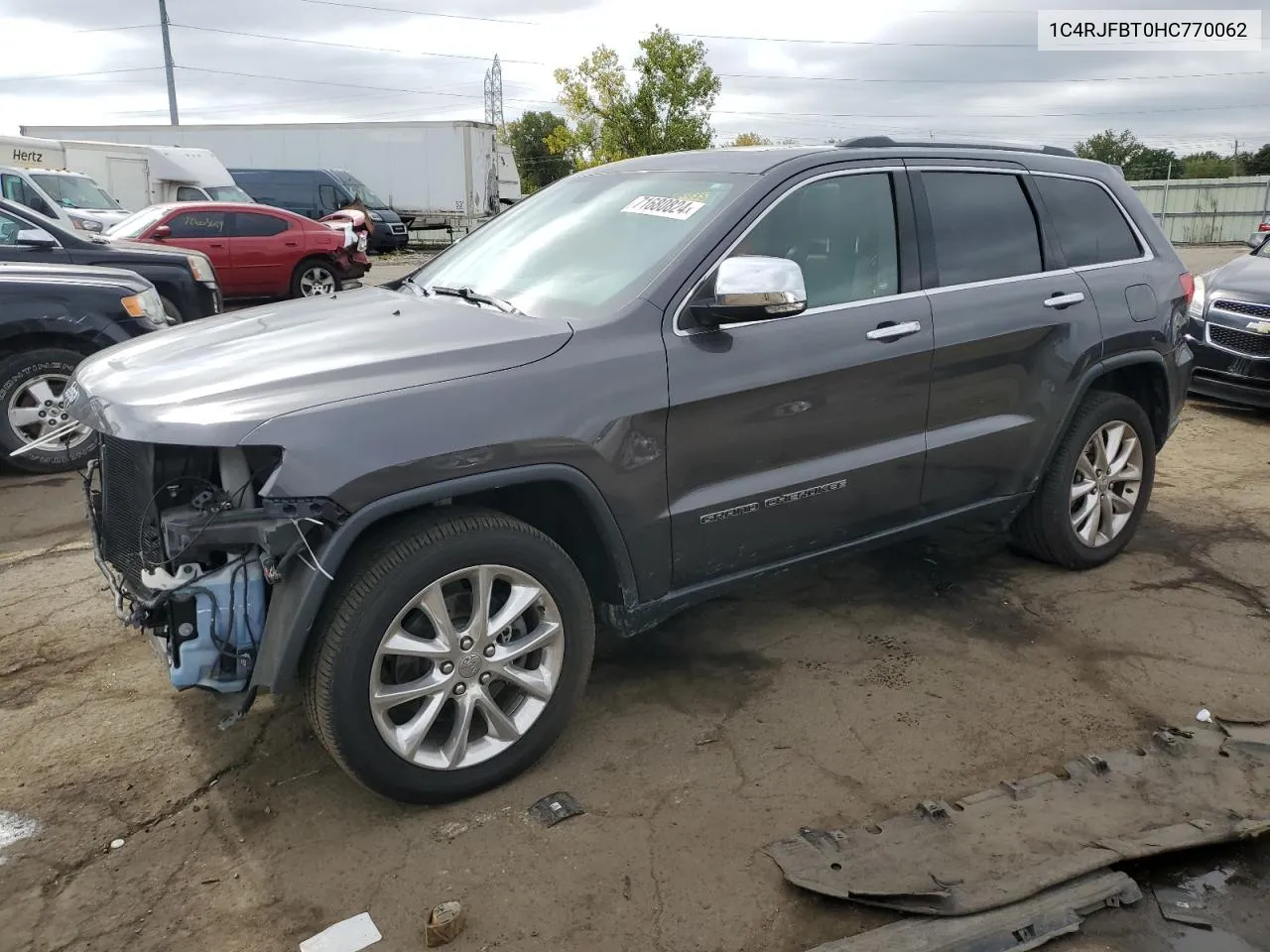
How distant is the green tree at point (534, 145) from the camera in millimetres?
71875

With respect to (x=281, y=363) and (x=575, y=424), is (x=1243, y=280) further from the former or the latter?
(x=281, y=363)

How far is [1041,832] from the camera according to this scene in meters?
2.81

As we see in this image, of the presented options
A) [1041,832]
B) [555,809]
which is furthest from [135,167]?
[1041,832]

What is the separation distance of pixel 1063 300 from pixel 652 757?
8.38 feet

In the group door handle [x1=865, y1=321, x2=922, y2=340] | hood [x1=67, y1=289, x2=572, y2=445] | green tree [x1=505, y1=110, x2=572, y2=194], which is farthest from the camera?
green tree [x1=505, y1=110, x2=572, y2=194]

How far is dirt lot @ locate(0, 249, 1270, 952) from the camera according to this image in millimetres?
2551

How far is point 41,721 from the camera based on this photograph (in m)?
3.45

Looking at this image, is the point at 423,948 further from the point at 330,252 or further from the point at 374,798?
the point at 330,252

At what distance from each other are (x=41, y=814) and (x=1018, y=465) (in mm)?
3688

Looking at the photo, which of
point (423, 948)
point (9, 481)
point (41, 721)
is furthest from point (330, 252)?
point (423, 948)

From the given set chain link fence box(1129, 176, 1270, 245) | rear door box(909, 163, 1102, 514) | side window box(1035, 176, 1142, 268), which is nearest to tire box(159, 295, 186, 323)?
rear door box(909, 163, 1102, 514)

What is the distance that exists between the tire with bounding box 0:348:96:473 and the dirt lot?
1.49 metres

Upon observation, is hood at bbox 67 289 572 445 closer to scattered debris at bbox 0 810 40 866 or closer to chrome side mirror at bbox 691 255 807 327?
chrome side mirror at bbox 691 255 807 327

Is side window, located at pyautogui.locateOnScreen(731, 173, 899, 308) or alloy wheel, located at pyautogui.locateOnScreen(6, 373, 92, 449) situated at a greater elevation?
side window, located at pyautogui.locateOnScreen(731, 173, 899, 308)
